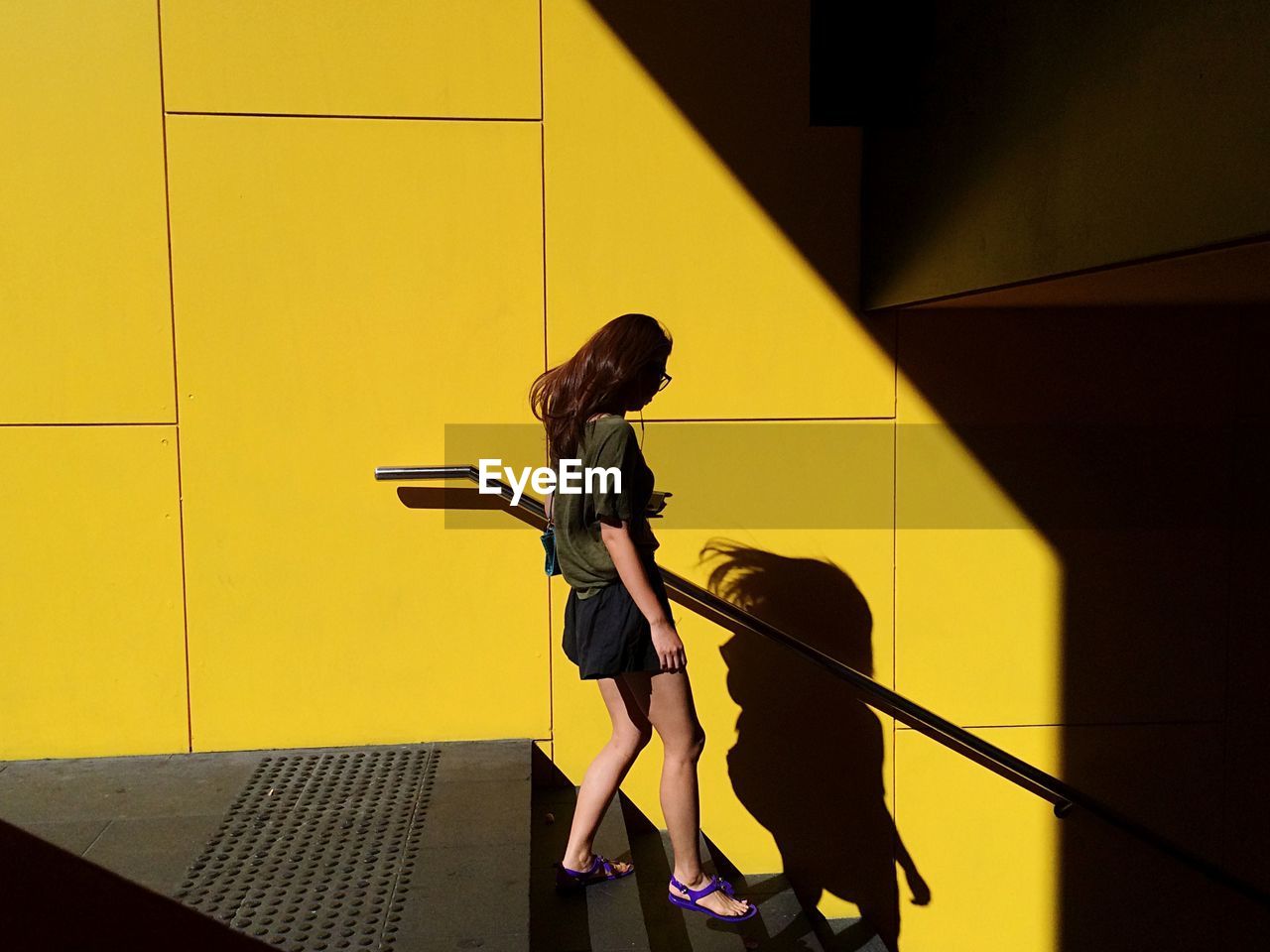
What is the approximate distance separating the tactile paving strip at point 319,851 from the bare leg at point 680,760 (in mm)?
706

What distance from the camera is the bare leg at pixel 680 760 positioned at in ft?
Result: 9.14

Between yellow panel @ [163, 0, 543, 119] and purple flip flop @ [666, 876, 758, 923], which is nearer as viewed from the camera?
purple flip flop @ [666, 876, 758, 923]

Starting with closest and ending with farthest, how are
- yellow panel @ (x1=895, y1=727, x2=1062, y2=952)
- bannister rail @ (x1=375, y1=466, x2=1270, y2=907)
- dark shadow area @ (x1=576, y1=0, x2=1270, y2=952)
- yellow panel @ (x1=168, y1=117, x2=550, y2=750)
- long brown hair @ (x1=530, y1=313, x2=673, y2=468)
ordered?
1. long brown hair @ (x1=530, y1=313, x2=673, y2=468)
2. bannister rail @ (x1=375, y1=466, x2=1270, y2=907)
3. yellow panel @ (x1=168, y1=117, x2=550, y2=750)
4. dark shadow area @ (x1=576, y1=0, x2=1270, y2=952)
5. yellow panel @ (x1=895, y1=727, x2=1062, y2=952)

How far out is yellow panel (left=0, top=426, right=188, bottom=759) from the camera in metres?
3.46

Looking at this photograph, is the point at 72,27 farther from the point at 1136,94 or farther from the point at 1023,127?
the point at 1136,94

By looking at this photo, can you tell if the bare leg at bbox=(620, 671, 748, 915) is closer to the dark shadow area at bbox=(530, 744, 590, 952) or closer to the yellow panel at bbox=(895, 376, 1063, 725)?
the dark shadow area at bbox=(530, 744, 590, 952)

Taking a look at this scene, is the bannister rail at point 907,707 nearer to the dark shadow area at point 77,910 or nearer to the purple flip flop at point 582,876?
the purple flip flop at point 582,876

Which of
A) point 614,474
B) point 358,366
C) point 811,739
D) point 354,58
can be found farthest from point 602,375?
point 811,739

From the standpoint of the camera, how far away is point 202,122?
133 inches

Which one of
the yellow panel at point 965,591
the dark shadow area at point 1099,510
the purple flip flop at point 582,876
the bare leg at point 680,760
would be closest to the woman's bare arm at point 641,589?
the bare leg at point 680,760

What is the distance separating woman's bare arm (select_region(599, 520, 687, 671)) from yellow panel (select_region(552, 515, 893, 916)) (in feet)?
3.38

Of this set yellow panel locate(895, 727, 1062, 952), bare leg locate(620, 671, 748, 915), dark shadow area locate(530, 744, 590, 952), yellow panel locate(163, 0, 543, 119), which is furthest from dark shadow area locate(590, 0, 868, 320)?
dark shadow area locate(530, 744, 590, 952)

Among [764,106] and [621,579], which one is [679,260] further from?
[621,579]

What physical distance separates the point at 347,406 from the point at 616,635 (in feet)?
4.50
